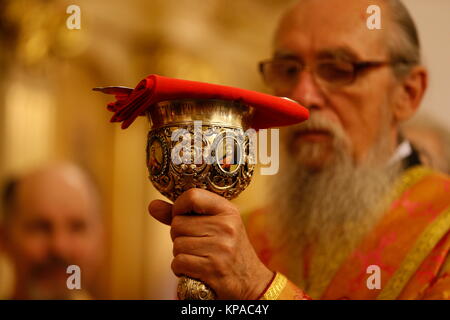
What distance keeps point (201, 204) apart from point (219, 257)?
124 millimetres

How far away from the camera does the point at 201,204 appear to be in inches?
45.1

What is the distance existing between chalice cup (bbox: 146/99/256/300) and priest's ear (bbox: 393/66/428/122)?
34.1 inches

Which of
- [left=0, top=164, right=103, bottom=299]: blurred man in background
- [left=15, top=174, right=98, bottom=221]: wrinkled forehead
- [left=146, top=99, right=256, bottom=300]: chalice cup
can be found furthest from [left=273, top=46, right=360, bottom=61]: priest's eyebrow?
[left=15, top=174, right=98, bottom=221]: wrinkled forehead

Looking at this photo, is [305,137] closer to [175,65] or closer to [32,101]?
[32,101]

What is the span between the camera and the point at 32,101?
4.15 m

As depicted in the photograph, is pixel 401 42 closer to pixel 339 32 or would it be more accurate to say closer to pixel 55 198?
pixel 339 32

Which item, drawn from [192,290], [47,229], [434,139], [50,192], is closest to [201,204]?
[192,290]

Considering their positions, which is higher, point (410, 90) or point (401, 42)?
point (401, 42)

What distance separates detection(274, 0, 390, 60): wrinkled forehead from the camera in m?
1.85

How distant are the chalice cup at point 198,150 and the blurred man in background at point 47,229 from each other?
55.5 inches

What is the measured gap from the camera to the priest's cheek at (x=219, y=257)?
1.19m

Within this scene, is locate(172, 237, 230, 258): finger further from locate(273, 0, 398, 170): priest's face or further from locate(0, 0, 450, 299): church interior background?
locate(0, 0, 450, 299): church interior background

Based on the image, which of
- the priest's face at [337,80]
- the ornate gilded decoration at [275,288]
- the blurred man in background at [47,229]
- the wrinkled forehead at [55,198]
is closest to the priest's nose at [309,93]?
the priest's face at [337,80]
